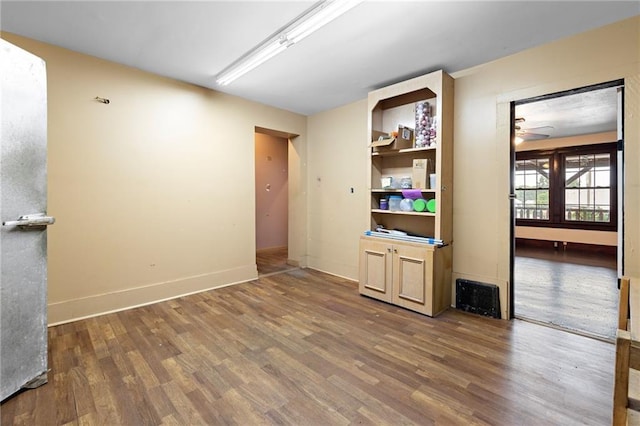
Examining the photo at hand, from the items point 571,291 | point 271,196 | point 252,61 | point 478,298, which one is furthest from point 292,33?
point 571,291

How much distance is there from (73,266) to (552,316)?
5025mm

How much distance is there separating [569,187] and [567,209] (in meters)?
0.54

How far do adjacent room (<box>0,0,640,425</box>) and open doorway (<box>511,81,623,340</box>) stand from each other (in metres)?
0.13

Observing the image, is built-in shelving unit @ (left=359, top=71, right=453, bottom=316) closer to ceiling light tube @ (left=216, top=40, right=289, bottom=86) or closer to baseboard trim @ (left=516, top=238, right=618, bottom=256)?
ceiling light tube @ (left=216, top=40, right=289, bottom=86)

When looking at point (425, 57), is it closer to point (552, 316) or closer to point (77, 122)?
point (552, 316)

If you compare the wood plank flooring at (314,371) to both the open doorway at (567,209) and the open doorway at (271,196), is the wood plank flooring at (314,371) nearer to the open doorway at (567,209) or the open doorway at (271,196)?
the open doorway at (567,209)

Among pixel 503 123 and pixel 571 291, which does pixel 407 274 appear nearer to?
pixel 503 123

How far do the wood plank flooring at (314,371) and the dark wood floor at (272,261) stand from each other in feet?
5.68

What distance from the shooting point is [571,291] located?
3797 millimetres

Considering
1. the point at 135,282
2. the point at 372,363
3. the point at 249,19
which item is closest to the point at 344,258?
the point at 372,363

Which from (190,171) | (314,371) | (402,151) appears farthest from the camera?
(190,171)

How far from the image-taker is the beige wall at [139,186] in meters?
2.82

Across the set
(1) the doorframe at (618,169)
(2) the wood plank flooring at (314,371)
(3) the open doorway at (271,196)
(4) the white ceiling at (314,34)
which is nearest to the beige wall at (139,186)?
(4) the white ceiling at (314,34)

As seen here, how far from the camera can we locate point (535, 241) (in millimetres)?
7328
